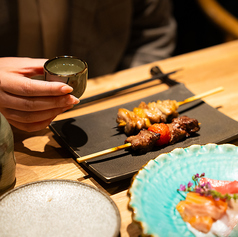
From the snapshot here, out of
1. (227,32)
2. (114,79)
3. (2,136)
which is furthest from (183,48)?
(2,136)

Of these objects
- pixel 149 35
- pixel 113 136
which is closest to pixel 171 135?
pixel 113 136

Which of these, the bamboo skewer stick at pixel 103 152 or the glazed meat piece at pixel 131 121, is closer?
the bamboo skewer stick at pixel 103 152

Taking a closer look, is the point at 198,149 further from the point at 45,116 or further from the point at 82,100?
the point at 82,100

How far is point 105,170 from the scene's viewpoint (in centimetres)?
162

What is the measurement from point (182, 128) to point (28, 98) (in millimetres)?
956

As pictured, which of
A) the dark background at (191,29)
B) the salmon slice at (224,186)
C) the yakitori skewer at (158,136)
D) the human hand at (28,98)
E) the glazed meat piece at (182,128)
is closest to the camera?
the salmon slice at (224,186)

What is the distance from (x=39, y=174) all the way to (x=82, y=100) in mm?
816

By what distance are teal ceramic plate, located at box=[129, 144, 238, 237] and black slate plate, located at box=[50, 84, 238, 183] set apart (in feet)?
0.64

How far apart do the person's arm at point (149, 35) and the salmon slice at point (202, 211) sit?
8.43 ft

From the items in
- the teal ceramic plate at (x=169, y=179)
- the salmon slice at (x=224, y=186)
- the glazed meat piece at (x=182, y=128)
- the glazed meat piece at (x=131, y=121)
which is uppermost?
the salmon slice at (x=224, y=186)

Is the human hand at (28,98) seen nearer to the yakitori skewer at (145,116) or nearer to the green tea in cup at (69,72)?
the green tea in cup at (69,72)

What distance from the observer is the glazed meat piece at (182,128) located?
1.86 metres

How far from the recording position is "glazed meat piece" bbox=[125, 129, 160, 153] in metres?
1.73

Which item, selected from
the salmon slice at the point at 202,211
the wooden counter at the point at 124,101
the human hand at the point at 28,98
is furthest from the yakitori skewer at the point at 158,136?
the salmon slice at the point at 202,211
